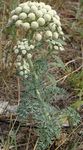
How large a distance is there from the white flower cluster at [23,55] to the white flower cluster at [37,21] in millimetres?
66

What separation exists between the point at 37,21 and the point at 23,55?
22cm

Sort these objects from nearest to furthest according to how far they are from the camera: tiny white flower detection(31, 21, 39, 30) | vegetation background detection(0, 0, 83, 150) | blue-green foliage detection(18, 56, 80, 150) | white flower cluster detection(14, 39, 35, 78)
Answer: tiny white flower detection(31, 21, 39, 30), white flower cluster detection(14, 39, 35, 78), blue-green foliage detection(18, 56, 80, 150), vegetation background detection(0, 0, 83, 150)

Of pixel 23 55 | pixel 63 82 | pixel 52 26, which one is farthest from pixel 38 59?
pixel 63 82

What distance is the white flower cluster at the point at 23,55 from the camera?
2.29 meters

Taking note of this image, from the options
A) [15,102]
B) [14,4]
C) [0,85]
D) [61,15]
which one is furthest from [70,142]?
[61,15]

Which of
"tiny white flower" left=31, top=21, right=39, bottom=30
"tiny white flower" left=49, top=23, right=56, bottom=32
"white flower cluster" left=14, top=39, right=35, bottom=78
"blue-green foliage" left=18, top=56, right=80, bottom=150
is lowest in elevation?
"blue-green foliage" left=18, top=56, right=80, bottom=150

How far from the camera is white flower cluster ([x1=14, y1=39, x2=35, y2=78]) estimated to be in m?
2.29

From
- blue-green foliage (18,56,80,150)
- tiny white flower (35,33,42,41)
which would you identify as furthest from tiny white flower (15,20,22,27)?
blue-green foliage (18,56,80,150)

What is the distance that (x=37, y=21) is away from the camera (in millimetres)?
2207

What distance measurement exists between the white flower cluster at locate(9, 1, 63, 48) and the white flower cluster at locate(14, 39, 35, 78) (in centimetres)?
7

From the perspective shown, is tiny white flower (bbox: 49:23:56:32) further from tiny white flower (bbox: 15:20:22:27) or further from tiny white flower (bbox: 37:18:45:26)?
tiny white flower (bbox: 15:20:22:27)

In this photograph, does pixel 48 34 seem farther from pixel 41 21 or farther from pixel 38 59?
pixel 38 59

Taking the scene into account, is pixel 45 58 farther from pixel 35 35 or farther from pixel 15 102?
pixel 15 102

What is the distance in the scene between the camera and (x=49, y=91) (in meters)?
2.56
